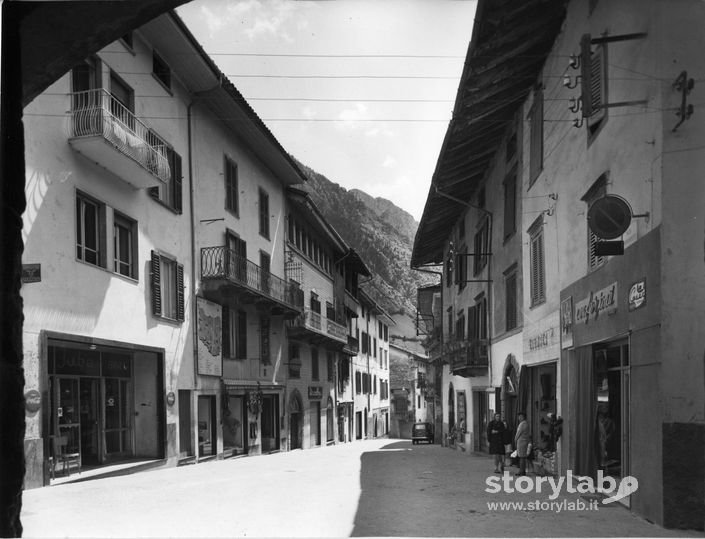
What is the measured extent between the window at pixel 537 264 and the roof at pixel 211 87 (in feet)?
31.9

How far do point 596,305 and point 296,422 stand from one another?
2212 cm

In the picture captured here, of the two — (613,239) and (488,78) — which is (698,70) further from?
(488,78)

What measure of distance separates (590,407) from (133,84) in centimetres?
1232

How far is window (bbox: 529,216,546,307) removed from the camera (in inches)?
590

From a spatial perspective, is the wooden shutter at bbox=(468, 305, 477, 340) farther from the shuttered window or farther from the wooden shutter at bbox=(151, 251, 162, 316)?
the wooden shutter at bbox=(151, 251, 162, 316)

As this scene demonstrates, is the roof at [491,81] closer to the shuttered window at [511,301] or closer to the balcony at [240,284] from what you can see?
the shuttered window at [511,301]

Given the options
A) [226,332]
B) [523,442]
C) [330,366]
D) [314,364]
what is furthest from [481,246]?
[330,366]

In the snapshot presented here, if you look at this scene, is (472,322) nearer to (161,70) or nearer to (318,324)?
(318,324)

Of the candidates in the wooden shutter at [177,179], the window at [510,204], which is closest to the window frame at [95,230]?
the wooden shutter at [177,179]

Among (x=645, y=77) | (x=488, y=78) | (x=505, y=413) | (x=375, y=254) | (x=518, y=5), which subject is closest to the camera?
(x=645, y=77)

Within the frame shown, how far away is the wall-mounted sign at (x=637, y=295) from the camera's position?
8.49 metres

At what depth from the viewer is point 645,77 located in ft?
28.8

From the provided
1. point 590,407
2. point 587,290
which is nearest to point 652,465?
point 590,407

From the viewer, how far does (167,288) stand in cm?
1789
